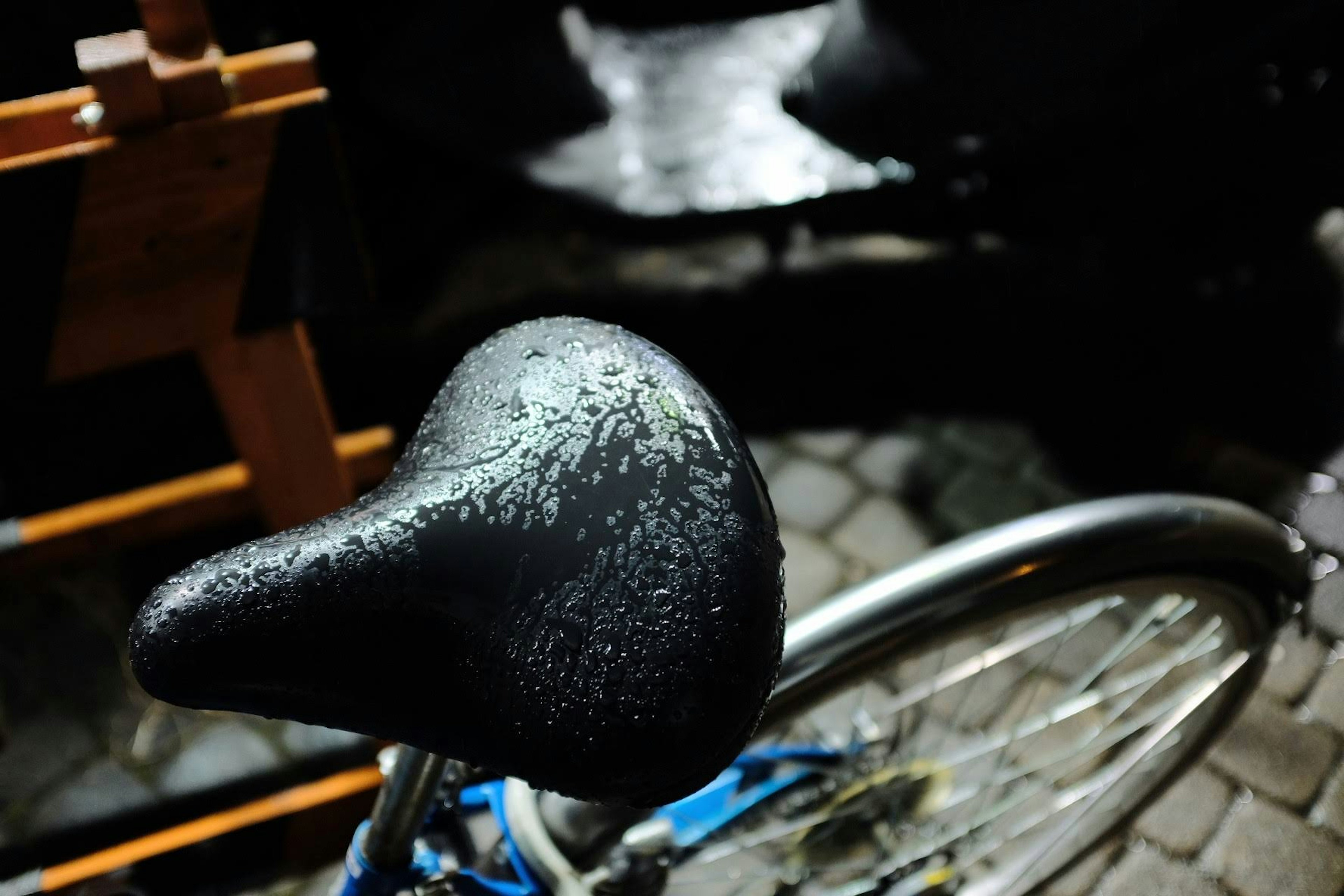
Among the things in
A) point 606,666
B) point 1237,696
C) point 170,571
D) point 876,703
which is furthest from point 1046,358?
point 606,666

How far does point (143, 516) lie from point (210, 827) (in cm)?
87

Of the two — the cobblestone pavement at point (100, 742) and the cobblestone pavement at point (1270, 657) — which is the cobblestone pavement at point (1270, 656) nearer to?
the cobblestone pavement at point (1270, 657)

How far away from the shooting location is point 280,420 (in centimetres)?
218

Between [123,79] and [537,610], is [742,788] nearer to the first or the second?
[537,610]

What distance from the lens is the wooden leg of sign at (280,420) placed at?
2.06m

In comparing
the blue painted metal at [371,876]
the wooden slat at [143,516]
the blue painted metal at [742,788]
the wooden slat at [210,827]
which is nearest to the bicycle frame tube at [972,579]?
the blue painted metal at [371,876]

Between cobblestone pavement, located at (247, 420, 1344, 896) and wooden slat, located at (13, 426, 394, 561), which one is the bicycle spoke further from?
wooden slat, located at (13, 426, 394, 561)

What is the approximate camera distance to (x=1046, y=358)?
3.56 metres

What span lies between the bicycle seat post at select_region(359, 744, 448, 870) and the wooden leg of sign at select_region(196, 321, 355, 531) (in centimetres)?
113

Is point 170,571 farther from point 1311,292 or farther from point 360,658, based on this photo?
point 1311,292

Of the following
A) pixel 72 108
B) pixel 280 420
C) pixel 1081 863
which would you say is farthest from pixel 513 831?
pixel 1081 863

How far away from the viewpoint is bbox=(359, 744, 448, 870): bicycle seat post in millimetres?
1129

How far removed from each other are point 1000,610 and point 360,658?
92cm

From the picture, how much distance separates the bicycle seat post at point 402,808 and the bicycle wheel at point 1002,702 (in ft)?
1.50
